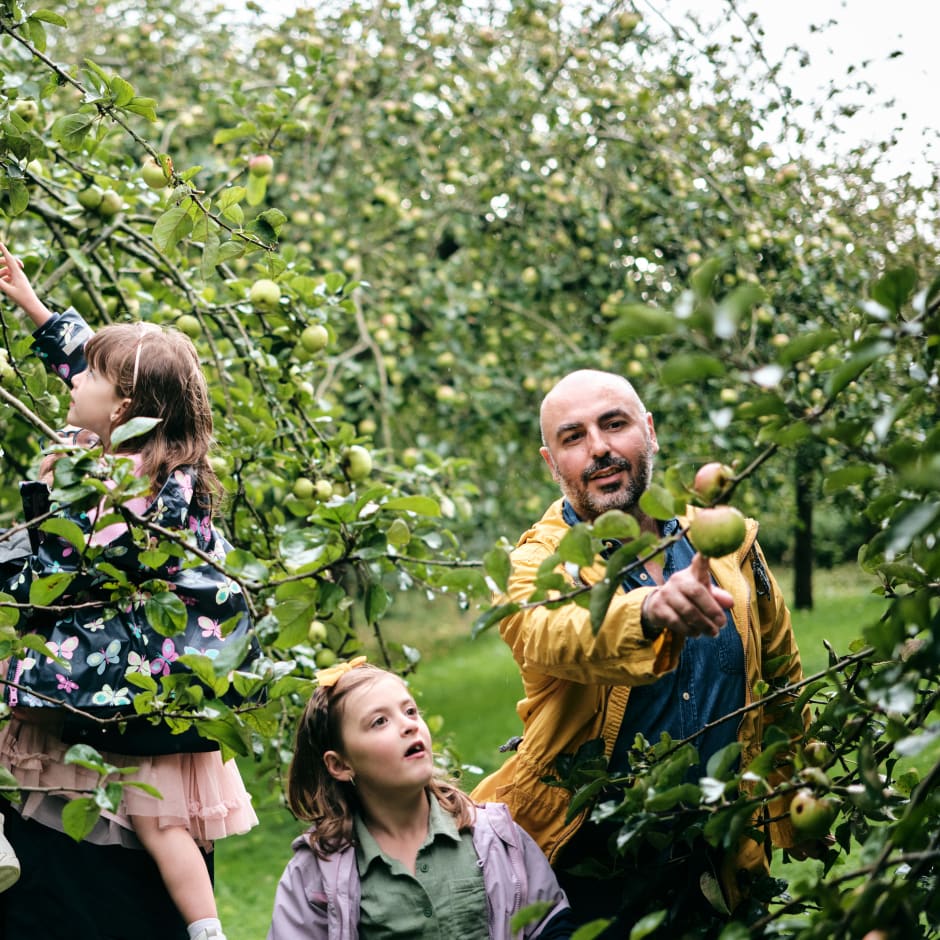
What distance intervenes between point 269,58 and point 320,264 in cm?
145

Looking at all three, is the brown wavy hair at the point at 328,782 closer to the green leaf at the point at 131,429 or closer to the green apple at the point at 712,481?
the green leaf at the point at 131,429

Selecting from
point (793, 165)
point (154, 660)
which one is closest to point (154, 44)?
point (793, 165)

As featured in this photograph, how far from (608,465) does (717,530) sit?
69cm

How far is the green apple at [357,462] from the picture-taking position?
2377mm

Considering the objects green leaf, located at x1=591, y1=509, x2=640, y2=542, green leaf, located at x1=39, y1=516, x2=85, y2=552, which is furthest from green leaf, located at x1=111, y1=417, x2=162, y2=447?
green leaf, located at x1=591, y1=509, x2=640, y2=542

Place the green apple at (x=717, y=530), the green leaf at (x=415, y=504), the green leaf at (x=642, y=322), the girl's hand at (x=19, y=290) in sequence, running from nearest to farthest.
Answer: the green leaf at (x=642, y=322) → the green apple at (x=717, y=530) → the green leaf at (x=415, y=504) → the girl's hand at (x=19, y=290)

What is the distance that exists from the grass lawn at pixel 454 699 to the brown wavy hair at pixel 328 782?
31 centimetres

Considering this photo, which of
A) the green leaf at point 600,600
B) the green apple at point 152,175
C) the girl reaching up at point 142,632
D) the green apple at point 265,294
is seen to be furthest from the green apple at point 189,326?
the green leaf at point 600,600

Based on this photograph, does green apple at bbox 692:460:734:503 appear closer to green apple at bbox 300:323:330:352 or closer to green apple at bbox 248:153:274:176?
green apple at bbox 300:323:330:352

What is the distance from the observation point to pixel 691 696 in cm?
181

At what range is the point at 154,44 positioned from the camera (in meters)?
5.39

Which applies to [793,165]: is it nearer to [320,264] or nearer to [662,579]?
[320,264]

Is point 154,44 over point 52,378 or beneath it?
over

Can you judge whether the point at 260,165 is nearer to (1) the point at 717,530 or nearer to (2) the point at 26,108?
(2) the point at 26,108
